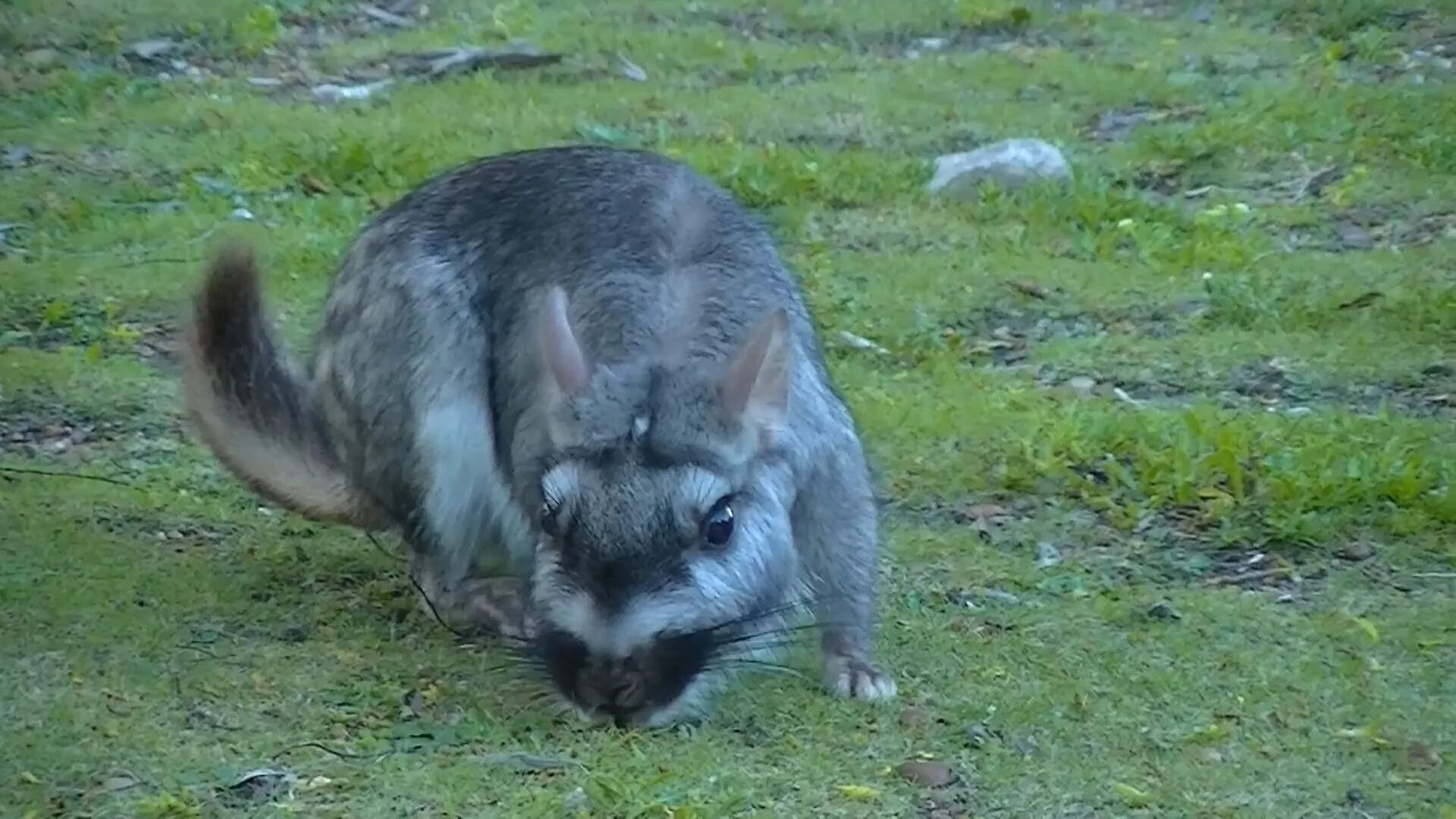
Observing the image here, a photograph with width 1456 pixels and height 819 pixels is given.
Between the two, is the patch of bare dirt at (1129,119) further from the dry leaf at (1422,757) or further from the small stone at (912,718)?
the dry leaf at (1422,757)

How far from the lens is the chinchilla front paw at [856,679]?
4730mm

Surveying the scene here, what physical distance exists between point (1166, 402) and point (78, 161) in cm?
515

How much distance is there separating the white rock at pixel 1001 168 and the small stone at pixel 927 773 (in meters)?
5.14

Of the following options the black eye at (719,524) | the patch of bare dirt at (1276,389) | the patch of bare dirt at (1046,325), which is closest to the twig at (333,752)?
the black eye at (719,524)

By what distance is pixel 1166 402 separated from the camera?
689 centimetres

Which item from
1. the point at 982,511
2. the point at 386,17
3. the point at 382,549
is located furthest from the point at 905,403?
the point at 386,17

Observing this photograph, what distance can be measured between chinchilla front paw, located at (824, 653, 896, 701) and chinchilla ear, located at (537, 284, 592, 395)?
85cm

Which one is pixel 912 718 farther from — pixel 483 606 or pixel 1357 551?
pixel 1357 551

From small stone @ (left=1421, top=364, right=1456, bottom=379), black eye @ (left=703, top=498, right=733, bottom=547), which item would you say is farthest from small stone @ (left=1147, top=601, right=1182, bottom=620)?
small stone @ (left=1421, top=364, right=1456, bottom=379)

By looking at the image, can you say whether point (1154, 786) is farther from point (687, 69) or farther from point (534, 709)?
point (687, 69)

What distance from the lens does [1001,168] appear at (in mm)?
9289

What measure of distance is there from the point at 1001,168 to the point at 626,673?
5.50 metres

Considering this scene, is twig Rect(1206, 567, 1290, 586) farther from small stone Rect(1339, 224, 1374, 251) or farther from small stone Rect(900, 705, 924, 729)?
small stone Rect(1339, 224, 1374, 251)

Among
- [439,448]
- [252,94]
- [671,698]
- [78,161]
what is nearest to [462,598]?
[439,448]
